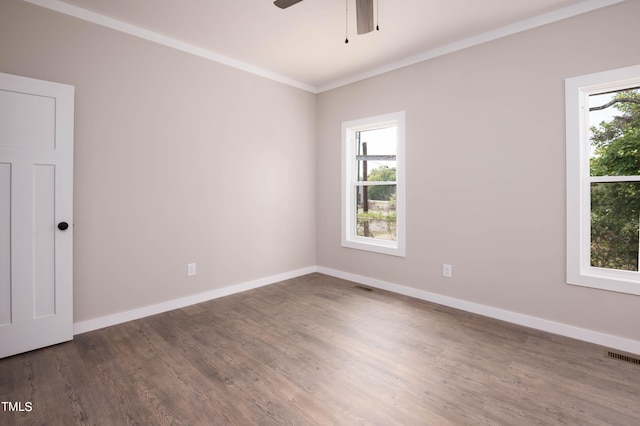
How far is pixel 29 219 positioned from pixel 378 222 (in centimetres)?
358

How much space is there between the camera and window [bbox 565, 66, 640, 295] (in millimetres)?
2545

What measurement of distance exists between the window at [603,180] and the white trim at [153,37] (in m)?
3.26

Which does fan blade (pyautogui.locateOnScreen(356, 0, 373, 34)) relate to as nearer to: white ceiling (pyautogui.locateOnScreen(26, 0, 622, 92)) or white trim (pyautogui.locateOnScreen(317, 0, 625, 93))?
white ceiling (pyautogui.locateOnScreen(26, 0, 622, 92))

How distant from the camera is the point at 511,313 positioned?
9.95 ft

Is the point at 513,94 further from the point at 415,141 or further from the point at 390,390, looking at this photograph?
the point at 390,390

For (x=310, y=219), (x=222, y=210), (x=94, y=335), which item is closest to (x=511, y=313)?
(x=310, y=219)

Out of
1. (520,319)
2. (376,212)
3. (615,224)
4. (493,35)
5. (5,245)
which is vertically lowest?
(520,319)

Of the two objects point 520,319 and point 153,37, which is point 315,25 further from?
point 520,319

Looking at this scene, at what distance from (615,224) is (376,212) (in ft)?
7.91

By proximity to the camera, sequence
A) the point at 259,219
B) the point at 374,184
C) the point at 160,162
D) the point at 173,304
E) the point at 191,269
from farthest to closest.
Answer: the point at 374,184 < the point at 259,219 < the point at 191,269 < the point at 173,304 < the point at 160,162

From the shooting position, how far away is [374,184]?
4.32 m

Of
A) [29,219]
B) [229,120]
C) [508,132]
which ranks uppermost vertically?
[229,120]

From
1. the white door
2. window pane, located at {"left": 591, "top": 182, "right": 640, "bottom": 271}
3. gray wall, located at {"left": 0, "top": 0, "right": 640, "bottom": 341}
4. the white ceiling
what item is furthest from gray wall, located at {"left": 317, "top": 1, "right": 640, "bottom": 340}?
the white door

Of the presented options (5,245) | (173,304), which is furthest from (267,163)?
(5,245)
